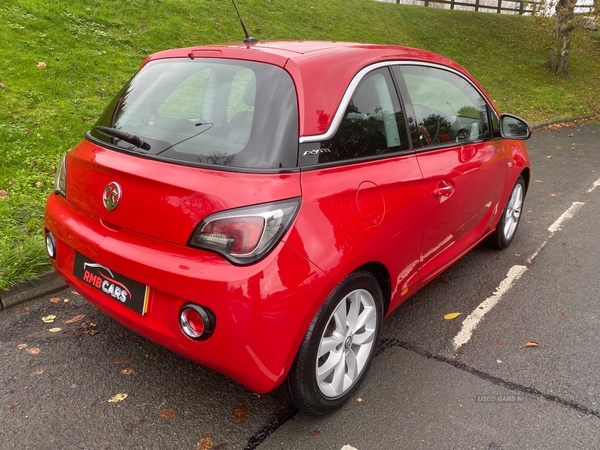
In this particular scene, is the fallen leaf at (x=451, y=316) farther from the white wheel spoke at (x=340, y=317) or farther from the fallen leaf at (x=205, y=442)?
the fallen leaf at (x=205, y=442)

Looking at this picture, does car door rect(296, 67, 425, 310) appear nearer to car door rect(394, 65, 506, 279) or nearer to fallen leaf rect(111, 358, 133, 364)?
car door rect(394, 65, 506, 279)

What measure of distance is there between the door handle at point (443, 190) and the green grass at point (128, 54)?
112 inches

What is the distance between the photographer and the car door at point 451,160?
2938 mm

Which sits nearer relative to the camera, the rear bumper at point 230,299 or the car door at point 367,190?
the rear bumper at point 230,299

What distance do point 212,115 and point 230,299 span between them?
951mm

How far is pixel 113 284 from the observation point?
2.29m

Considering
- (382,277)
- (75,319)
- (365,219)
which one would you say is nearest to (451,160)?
(382,277)

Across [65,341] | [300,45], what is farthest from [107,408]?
[300,45]

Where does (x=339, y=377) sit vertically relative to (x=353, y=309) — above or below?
below

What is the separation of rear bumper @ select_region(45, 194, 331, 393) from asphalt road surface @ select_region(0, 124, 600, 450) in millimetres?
504

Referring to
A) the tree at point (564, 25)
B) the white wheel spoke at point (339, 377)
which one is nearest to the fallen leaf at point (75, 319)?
the white wheel spoke at point (339, 377)

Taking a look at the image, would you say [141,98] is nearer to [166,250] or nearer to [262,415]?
[166,250]

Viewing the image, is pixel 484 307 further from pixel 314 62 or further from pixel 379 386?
pixel 314 62

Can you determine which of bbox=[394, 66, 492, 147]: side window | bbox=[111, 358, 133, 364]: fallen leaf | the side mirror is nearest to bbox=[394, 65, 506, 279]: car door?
bbox=[394, 66, 492, 147]: side window
